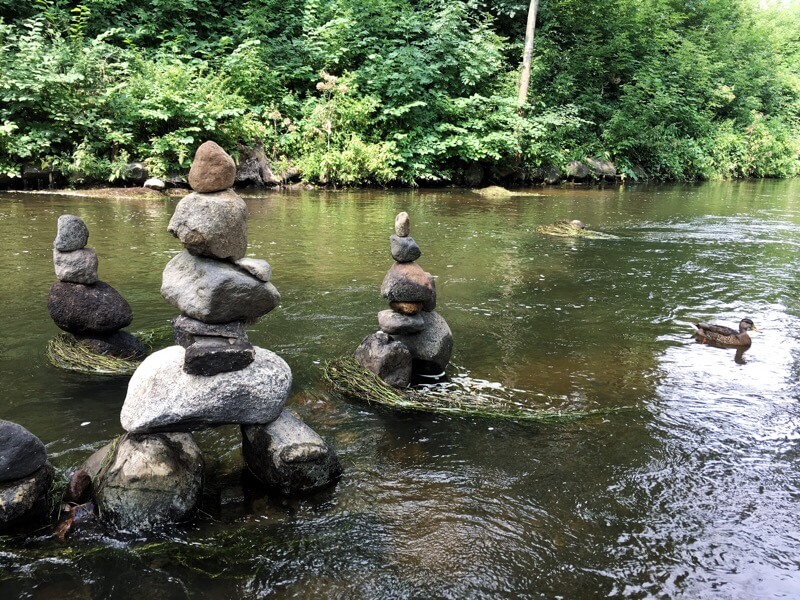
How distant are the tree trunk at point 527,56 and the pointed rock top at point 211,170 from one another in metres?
20.3

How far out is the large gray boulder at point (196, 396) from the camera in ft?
12.7

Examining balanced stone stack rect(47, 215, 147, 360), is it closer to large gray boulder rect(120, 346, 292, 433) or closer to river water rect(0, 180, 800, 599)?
river water rect(0, 180, 800, 599)

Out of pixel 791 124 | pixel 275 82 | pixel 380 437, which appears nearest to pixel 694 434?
pixel 380 437

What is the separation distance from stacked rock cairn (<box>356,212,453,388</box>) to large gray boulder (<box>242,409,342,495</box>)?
155 centimetres

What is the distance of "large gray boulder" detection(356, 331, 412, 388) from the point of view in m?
5.64

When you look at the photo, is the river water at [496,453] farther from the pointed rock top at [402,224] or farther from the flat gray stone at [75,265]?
the pointed rock top at [402,224]

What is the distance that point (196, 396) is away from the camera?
395cm

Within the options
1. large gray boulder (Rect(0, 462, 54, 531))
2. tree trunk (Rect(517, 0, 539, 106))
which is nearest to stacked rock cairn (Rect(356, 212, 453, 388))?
large gray boulder (Rect(0, 462, 54, 531))

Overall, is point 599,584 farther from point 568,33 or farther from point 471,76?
point 568,33

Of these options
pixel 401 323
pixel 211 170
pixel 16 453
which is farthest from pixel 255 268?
pixel 401 323

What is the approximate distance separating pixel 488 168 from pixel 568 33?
907cm

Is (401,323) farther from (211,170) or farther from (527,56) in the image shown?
(527,56)

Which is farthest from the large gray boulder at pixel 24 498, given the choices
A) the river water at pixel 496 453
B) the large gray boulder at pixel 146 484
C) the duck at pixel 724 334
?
the duck at pixel 724 334

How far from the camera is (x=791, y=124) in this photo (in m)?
38.5
